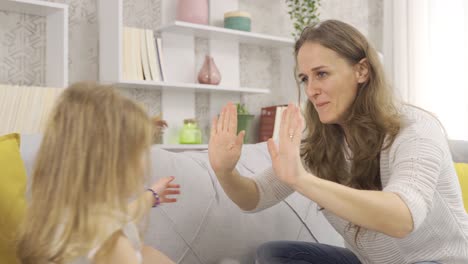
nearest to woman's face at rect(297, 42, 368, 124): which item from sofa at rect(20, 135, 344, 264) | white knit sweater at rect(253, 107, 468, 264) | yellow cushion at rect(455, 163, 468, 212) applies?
white knit sweater at rect(253, 107, 468, 264)

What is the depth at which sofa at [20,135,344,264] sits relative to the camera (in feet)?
5.30

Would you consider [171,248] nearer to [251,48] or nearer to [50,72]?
[50,72]

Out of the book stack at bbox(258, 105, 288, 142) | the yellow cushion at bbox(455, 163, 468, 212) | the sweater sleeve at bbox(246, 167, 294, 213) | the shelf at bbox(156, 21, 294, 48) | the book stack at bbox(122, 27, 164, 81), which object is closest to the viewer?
the sweater sleeve at bbox(246, 167, 294, 213)

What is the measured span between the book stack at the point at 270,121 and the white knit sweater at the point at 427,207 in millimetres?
1891

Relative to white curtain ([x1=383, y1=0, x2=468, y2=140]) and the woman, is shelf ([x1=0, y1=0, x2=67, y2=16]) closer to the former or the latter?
the woman

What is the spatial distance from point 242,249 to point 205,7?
6.34 ft

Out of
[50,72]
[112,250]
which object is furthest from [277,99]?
[112,250]

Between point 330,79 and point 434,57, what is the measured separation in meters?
2.44

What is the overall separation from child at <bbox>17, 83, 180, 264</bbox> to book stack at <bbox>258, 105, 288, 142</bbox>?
254 cm

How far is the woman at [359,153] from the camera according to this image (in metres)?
1.42

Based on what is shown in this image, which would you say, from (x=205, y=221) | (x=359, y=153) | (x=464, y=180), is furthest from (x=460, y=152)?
(x=205, y=221)

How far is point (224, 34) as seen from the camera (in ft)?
10.9

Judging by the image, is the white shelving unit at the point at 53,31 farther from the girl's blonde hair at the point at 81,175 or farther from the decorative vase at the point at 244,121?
the girl's blonde hair at the point at 81,175

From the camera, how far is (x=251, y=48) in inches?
146
